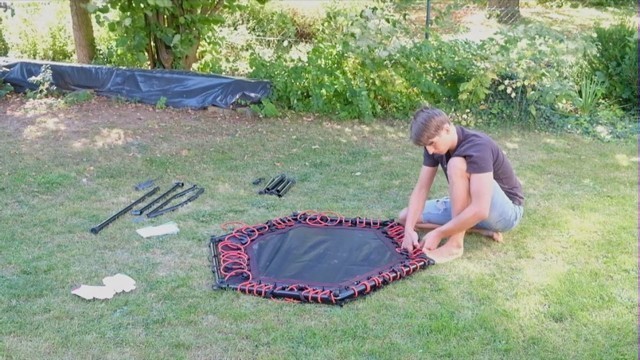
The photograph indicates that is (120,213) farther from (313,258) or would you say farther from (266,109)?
(266,109)

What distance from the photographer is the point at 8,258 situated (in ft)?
11.3

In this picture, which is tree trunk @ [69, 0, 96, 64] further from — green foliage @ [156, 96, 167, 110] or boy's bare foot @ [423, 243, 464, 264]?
boy's bare foot @ [423, 243, 464, 264]

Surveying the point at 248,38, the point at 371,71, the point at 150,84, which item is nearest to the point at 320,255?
the point at 371,71

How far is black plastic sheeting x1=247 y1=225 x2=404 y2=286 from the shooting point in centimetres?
324

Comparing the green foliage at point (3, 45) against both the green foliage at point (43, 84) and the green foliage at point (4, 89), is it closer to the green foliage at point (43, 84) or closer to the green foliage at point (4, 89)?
the green foliage at point (4, 89)

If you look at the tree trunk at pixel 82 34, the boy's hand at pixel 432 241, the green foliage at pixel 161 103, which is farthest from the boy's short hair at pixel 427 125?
the tree trunk at pixel 82 34

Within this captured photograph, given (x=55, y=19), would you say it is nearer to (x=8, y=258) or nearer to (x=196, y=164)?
(x=196, y=164)

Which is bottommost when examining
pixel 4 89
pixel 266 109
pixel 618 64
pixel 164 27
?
pixel 266 109

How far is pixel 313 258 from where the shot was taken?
3438 millimetres

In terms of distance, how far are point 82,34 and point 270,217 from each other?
4.81 m

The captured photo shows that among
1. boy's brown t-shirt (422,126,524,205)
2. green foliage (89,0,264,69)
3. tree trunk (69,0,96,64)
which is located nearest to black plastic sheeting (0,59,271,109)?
green foliage (89,0,264,69)

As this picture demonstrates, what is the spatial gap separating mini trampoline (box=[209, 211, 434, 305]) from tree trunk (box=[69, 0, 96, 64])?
15.9ft

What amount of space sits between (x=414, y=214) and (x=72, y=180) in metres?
2.55

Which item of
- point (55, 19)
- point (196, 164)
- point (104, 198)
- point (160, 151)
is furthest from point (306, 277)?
point (55, 19)
